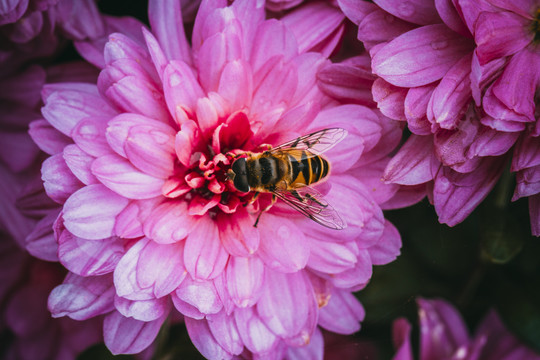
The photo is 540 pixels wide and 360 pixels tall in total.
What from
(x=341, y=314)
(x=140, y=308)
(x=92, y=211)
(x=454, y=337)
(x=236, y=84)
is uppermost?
(x=236, y=84)

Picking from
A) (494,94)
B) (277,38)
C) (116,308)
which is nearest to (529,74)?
(494,94)

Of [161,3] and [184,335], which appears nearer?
[161,3]

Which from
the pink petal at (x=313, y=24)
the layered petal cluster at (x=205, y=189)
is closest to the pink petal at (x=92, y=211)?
the layered petal cluster at (x=205, y=189)

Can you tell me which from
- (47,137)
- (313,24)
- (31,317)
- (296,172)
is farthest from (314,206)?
(31,317)

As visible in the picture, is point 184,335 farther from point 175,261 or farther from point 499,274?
point 499,274

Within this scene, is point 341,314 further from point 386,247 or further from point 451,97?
point 451,97
